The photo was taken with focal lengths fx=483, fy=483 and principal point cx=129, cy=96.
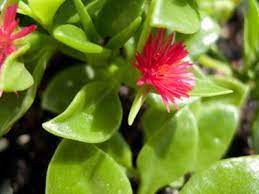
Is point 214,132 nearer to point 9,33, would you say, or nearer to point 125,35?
point 125,35

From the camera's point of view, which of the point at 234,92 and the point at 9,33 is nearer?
the point at 9,33

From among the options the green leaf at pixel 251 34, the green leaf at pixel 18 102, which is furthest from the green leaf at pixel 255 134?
the green leaf at pixel 18 102

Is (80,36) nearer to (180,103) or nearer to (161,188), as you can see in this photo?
(180,103)

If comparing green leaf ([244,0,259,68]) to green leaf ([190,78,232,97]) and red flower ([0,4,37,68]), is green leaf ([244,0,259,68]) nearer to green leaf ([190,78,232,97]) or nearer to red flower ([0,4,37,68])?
green leaf ([190,78,232,97])

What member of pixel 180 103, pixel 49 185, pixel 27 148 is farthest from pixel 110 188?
pixel 27 148

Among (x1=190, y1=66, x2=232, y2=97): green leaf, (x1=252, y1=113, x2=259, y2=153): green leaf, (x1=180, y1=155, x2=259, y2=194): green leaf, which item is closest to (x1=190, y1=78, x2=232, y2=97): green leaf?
(x1=190, y1=66, x2=232, y2=97): green leaf

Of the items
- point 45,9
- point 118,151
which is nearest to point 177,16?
point 45,9
